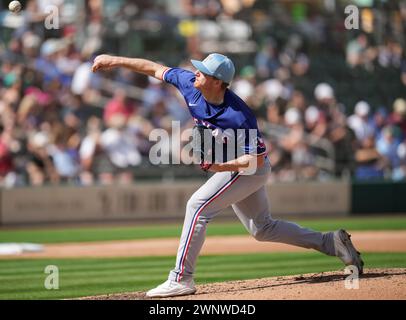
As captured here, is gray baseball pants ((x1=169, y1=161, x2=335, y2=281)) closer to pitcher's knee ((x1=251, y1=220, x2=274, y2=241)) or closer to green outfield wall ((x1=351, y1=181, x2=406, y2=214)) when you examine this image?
pitcher's knee ((x1=251, y1=220, x2=274, y2=241))

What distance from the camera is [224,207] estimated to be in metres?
6.99

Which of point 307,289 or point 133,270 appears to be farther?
point 133,270

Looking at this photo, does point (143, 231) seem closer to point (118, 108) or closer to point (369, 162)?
point (118, 108)

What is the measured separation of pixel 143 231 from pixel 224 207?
26.5 ft

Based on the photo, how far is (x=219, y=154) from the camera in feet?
22.7

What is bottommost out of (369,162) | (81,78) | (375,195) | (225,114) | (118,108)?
(375,195)

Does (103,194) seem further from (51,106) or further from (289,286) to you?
(289,286)

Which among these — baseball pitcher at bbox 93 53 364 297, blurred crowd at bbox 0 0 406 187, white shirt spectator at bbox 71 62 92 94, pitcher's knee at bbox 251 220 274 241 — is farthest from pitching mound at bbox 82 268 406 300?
white shirt spectator at bbox 71 62 92 94

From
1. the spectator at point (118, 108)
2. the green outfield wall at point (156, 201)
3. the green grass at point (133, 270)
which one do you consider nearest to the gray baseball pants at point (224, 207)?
the green grass at point (133, 270)

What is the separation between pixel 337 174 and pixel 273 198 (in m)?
1.81

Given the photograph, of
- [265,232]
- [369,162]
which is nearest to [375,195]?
[369,162]

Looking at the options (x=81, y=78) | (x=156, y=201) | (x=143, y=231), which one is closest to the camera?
(x=143, y=231)

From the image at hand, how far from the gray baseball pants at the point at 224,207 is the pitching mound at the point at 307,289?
1.11ft

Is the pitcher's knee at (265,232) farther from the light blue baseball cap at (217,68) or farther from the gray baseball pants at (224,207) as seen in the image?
the light blue baseball cap at (217,68)
